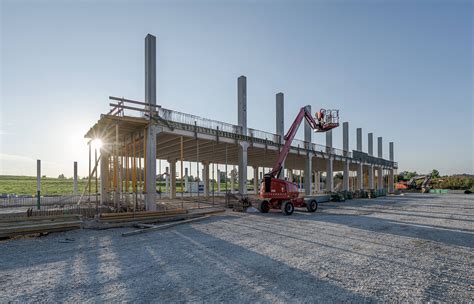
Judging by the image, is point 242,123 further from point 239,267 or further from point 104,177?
point 239,267

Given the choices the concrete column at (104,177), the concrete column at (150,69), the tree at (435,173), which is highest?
the concrete column at (150,69)

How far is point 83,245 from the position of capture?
8.81 m

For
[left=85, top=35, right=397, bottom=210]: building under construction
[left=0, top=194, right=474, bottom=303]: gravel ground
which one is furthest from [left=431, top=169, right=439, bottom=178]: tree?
[left=0, top=194, right=474, bottom=303]: gravel ground

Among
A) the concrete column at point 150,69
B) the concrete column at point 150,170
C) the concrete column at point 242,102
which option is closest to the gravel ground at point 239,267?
the concrete column at point 150,170

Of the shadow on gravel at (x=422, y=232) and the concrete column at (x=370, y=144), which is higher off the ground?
the concrete column at (x=370, y=144)

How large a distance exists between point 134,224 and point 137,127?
253 inches

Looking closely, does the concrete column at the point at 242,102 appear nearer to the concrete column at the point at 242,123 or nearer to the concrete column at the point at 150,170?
the concrete column at the point at 242,123

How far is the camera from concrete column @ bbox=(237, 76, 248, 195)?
22.8 m

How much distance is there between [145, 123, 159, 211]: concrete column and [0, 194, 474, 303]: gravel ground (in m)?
4.54

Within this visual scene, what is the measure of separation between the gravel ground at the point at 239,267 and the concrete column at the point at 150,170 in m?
4.54

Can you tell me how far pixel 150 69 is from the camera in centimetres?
1752

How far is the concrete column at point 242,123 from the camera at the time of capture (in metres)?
22.8

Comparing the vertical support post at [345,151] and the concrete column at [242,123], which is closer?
the concrete column at [242,123]

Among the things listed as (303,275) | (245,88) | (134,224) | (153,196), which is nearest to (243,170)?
(245,88)
